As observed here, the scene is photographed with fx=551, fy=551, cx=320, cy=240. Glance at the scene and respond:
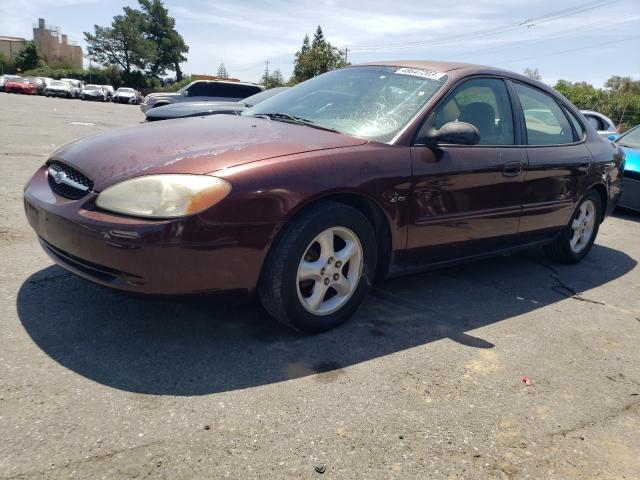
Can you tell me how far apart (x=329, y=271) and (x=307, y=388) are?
2.34 ft

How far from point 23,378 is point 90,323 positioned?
0.55m

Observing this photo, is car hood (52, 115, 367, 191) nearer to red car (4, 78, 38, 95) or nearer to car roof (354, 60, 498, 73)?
car roof (354, 60, 498, 73)

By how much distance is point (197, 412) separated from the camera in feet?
7.30

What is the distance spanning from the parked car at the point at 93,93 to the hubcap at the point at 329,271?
47.4m

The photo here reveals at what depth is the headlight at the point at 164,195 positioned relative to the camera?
2.45 m

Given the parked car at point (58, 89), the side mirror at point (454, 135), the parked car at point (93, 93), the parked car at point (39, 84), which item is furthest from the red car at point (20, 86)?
the side mirror at point (454, 135)

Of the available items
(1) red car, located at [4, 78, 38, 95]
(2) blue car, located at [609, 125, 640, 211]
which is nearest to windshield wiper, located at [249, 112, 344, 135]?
(2) blue car, located at [609, 125, 640, 211]

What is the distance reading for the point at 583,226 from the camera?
504 cm

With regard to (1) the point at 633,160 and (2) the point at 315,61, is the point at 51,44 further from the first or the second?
(1) the point at 633,160

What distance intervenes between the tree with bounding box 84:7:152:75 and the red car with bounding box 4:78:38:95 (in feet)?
110

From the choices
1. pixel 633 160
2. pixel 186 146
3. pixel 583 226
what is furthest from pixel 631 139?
pixel 186 146

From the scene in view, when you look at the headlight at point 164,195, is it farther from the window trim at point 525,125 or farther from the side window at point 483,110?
the window trim at point 525,125

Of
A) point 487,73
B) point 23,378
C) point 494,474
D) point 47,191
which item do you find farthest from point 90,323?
point 487,73

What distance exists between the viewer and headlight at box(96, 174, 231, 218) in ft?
8.05
